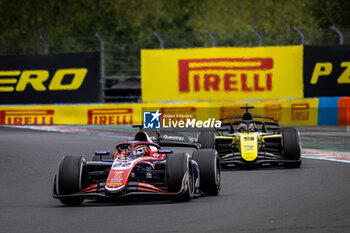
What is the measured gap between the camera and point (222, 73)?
74.0ft

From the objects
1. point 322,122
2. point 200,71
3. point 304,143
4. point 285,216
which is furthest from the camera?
point 200,71

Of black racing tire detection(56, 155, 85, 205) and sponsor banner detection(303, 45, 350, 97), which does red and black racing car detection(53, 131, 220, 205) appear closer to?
black racing tire detection(56, 155, 85, 205)

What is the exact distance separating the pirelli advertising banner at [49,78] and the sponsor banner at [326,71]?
239 inches

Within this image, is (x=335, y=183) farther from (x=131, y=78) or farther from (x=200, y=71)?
(x=131, y=78)

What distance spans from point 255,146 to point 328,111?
813 cm

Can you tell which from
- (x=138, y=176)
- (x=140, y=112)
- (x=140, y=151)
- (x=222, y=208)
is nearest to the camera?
(x=222, y=208)

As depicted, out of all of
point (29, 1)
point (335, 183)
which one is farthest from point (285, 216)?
point (29, 1)

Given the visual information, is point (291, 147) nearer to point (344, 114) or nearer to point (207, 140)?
point (207, 140)

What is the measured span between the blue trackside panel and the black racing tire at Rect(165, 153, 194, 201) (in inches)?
469

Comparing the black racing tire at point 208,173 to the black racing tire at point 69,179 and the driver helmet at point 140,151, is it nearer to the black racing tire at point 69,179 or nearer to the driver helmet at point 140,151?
the driver helmet at point 140,151

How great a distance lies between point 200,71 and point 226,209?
14.1m

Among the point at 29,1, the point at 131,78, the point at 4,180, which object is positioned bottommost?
the point at 4,180

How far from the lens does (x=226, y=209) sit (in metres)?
8.80

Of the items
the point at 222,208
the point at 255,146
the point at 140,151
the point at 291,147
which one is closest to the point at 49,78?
the point at 255,146
